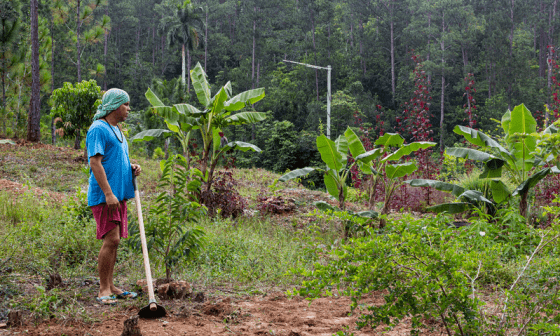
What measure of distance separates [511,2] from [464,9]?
592 cm

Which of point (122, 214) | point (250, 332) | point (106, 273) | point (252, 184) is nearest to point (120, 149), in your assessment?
point (122, 214)

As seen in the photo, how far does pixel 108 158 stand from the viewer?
358 centimetres

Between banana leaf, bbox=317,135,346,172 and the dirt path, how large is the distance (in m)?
3.25

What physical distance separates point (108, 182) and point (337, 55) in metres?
31.8

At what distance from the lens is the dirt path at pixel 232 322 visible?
2919mm

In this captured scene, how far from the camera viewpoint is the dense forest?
32.2m

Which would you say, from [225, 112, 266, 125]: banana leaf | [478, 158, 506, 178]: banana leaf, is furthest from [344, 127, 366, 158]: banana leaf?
[225, 112, 266, 125]: banana leaf

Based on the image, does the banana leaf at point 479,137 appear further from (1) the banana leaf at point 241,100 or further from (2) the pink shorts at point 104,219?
(2) the pink shorts at point 104,219

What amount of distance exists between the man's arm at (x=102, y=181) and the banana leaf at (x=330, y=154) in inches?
152

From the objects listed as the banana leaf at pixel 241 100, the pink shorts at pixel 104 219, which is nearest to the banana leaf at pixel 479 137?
the banana leaf at pixel 241 100

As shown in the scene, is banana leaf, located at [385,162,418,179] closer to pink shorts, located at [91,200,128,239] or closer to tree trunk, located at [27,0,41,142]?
pink shorts, located at [91,200,128,239]

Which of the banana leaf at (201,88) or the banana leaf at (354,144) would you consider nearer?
the banana leaf at (354,144)

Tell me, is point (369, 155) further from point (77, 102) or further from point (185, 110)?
point (77, 102)

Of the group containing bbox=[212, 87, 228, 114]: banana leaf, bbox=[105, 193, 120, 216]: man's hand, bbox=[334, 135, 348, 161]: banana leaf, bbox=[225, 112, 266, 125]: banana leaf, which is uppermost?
bbox=[212, 87, 228, 114]: banana leaf
